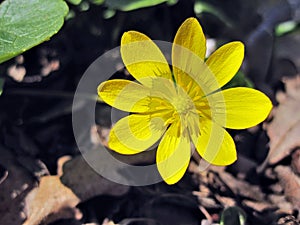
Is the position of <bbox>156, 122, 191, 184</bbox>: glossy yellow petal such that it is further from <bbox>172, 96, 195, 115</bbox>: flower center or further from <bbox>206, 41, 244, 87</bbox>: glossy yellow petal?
<bbox>206, 41, 244, 87</bbox>: glossy yellow petal

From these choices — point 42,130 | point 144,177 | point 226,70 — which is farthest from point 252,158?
point 42,130

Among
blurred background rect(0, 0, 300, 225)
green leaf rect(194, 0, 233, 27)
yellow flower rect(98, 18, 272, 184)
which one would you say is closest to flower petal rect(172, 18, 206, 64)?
yellow flower rect(98, 18, 272, 184)

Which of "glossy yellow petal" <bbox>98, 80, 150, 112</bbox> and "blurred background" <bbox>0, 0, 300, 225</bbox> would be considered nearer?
"glossy yellow petal" <bbox>98, 80, 150, 112</bbox>

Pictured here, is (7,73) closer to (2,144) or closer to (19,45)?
(2,144)

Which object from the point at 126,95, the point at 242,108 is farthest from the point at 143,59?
the point at 242,108

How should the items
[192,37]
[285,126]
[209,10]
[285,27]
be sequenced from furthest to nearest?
[285,27], [209,10], [285,126], [192,37]

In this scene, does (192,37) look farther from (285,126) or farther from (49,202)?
(49,202)

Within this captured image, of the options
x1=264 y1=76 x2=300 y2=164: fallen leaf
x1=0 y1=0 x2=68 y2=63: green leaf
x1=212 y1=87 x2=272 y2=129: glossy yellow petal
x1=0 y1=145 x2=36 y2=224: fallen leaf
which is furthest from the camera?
x1=264 y1=76 x2=300 y2=164: fallen leaf

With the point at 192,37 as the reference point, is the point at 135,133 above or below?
below
